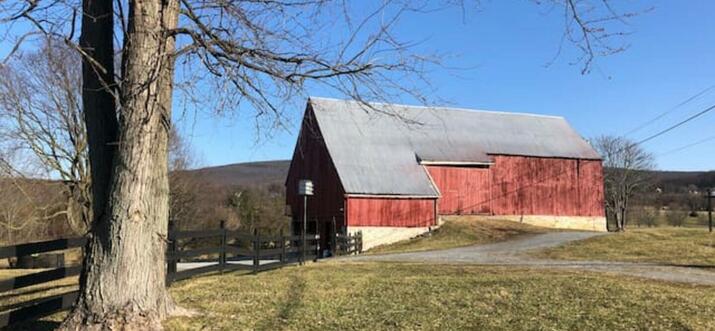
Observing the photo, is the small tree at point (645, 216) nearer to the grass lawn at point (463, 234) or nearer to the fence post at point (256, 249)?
the grass lawn at point (463, 234)

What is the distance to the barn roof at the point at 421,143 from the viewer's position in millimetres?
34625

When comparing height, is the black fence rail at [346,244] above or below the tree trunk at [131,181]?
below

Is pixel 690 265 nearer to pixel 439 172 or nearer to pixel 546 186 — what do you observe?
pixel 439 172

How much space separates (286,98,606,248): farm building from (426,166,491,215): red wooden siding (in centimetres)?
6

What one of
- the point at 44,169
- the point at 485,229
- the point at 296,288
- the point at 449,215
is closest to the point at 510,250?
the point at 485,229

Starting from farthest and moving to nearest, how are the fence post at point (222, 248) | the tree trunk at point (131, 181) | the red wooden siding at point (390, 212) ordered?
the red wooden siding at point (390, 212), the fence post at point (222, 248), the tree trunk at point (131, 181)

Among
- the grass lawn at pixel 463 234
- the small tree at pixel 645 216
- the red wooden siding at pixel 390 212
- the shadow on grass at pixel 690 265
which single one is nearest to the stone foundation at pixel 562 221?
the grass lawn at pixel 463 234

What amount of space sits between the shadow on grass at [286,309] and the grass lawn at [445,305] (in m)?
0.01

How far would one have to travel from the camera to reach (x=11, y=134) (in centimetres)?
2789

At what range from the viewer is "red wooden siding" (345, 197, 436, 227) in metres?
33.1

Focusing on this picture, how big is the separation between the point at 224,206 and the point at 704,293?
48088 mm

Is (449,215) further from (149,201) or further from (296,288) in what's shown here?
(149,201)

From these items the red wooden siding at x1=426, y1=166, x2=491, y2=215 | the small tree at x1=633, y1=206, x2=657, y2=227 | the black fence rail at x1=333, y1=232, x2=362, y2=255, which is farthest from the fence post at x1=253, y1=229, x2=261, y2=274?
the small tree at x1=633, y1=206, x2=657, y2=227

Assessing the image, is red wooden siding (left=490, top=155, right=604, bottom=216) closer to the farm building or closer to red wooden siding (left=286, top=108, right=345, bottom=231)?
the farm building
